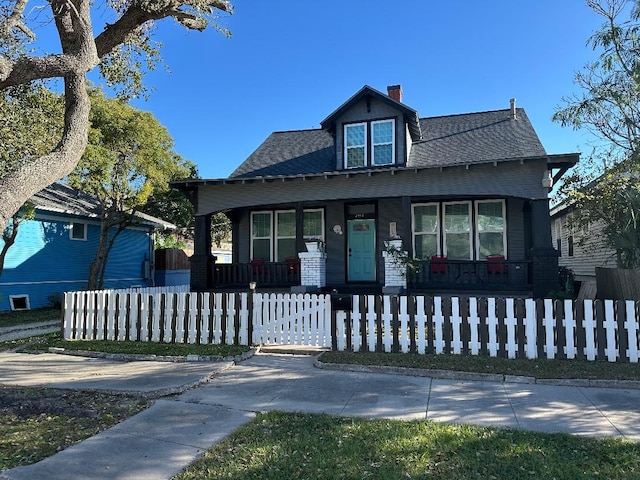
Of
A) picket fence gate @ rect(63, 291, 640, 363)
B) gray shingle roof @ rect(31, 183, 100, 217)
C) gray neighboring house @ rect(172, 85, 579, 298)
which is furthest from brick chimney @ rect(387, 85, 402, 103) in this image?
gray shingle roof @ rect(31, 183, 100, 217)

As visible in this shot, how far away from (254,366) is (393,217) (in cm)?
845

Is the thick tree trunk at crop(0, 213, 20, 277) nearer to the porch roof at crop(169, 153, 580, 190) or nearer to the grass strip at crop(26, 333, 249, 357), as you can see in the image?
the porch roof at crop(169, 153, 580, 190)

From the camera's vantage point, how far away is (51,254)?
52.8 ft

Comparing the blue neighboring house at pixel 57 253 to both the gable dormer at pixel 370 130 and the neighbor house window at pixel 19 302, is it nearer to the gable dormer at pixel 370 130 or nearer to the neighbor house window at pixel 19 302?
the neighbor house window at pixel 19 302

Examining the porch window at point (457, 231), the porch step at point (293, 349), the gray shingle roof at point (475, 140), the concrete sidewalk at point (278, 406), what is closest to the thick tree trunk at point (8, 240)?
the concrete sidewalk at point (278, 406)

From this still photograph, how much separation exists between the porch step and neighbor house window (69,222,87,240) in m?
12.0

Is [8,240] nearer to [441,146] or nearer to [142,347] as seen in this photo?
[142,347]

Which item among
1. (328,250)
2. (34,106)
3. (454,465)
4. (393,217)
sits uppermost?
(34,106)

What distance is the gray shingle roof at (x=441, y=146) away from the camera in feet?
42.8

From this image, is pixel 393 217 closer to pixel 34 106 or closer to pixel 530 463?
pixel 34 106

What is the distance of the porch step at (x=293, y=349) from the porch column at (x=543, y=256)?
6.26 m

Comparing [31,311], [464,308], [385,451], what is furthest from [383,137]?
[31,311]

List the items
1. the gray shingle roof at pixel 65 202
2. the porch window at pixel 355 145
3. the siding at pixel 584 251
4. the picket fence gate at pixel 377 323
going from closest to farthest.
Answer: the picket fence gate at pixel 377 323 < the porch window at pixel 355 145 < the siding at pixel 584 251 < the gray shingle roof at pixel 65 202

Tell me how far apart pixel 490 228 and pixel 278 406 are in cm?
1052
